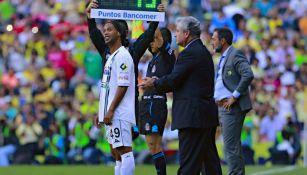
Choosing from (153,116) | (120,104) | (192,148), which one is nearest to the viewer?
(192,148)

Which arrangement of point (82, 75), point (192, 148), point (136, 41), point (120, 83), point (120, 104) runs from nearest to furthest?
point (192, 148)
point (120, 83)
point (120, 104)
point (136, 41)
point (82, 75)

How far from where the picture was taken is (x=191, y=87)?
11688mm

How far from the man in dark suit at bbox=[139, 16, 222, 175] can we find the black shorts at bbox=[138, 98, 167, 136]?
2483 millimetres

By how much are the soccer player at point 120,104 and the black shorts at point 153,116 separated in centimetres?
200

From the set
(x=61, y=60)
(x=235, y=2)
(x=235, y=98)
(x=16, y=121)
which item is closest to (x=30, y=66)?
(x=61, y=60)

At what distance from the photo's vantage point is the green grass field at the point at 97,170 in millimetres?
18531

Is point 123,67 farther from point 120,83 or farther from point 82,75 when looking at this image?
point 82,75

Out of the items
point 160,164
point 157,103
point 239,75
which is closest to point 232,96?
point 239,75

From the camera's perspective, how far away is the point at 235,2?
2786 centimetres

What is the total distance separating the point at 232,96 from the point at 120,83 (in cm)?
247

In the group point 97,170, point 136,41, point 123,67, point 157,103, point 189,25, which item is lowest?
point 97,170

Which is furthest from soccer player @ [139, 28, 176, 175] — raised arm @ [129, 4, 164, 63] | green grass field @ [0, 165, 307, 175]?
green grass field @ [0, 165, 307, 175]

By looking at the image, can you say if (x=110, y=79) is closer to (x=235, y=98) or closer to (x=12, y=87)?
(x=235, y=98)

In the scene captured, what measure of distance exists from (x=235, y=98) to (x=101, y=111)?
2.44m
